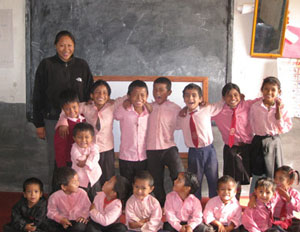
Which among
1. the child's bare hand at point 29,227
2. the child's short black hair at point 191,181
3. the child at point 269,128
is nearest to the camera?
the child's bare hand at point 29,227

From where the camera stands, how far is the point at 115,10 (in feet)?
10.7

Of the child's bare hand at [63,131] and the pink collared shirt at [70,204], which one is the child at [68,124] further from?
the pink collared shirt at [70,204]

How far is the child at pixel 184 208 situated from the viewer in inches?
92.7

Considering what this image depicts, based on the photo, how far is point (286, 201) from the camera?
8.31ft

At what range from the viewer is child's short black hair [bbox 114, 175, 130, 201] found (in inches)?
97.3

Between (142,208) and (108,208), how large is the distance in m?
0.24

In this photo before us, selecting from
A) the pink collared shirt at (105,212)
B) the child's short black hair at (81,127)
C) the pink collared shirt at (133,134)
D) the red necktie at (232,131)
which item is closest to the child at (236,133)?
the red necktie at (232,131)

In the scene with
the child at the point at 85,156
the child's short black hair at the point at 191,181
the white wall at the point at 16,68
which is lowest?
the child's short black hair at the point at 191,181

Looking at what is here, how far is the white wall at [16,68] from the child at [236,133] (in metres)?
2.00

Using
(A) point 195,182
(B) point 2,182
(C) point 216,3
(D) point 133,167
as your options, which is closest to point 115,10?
(C) point 216,3

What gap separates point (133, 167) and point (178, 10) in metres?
1.57

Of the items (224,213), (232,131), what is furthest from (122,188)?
(232,131)

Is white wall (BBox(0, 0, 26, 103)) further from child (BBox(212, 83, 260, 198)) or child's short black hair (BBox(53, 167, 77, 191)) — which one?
child (BBox(212, 83, 260, 198))

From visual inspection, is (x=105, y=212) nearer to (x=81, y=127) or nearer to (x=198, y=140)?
(x=81, y=127)
